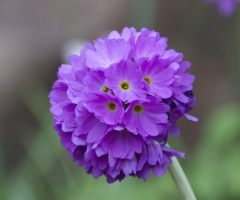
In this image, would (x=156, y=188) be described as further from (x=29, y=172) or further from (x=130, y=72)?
(x=130, y=72)

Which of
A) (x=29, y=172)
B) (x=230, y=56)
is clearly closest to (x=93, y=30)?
(x=230, y=56)

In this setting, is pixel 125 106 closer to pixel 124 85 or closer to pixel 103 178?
pixel 124 85

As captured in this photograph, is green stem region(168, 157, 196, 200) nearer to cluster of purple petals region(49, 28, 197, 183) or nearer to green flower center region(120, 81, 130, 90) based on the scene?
cluster of purple petals region(49, 28, 197, 183)

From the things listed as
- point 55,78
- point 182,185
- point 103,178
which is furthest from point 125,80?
point 55,78

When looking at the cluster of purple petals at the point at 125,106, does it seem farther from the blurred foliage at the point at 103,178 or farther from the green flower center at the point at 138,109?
the blurred foliage at the point at 103,178

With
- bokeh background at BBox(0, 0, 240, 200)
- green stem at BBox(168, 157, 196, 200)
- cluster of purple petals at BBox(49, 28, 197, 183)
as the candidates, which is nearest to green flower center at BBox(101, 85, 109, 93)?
cluster of purple petals at BBox(49, 28, 197, 183)

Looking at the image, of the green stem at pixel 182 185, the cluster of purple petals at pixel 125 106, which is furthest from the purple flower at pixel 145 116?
the green stem at pixel 182 185
